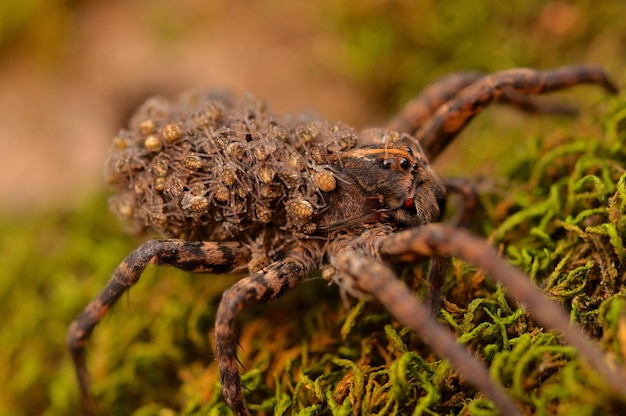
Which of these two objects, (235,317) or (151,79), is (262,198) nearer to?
(235,317)

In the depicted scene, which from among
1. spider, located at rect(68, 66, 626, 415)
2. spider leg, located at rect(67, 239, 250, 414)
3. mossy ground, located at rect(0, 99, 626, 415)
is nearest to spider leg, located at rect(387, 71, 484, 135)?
spider, located at rect(68, 66, 626, 415)

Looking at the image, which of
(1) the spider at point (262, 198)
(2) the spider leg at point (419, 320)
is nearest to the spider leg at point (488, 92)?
(1) the spider at point (262, 198)

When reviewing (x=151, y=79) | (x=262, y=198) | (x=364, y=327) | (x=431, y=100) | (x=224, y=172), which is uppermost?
(x=151, y=79)

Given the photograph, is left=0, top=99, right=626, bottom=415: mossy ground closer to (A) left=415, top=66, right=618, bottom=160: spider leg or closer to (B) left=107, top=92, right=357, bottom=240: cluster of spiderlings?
(A) left=415, top=66, right=618, bottom=160: spider leg

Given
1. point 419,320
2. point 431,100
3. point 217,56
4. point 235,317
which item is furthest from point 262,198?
point 217,56

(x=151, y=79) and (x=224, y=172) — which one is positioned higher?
(x=151, y=79)

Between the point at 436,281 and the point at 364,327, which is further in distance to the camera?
the point at 364,327

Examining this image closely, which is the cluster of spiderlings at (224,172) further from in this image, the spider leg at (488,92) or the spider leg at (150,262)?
the spider leg at (488,92)
